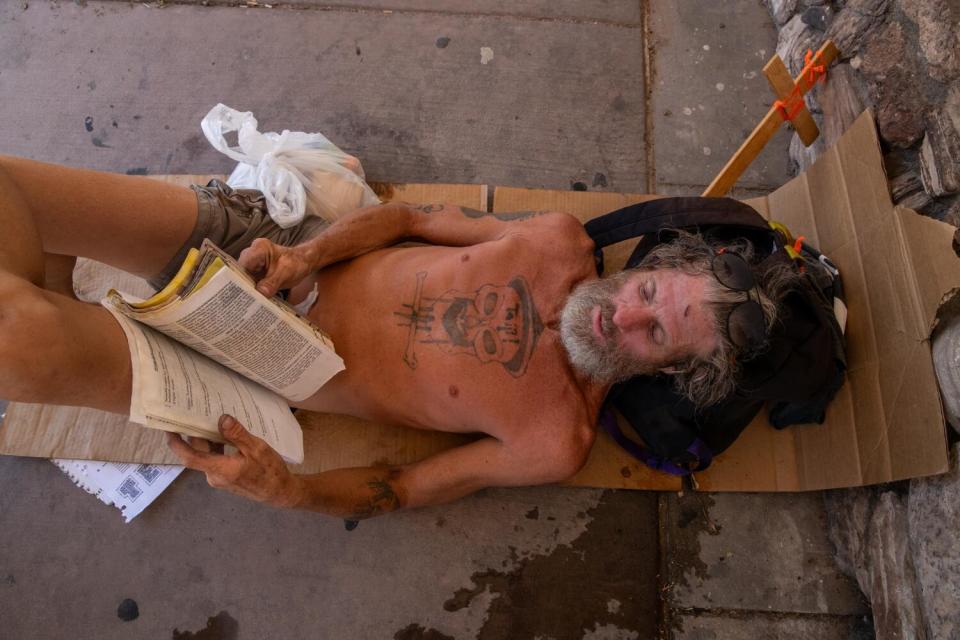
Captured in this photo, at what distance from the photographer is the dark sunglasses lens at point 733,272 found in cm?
167

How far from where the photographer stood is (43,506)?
85.1 inches

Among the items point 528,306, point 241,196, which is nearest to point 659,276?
point 528,306

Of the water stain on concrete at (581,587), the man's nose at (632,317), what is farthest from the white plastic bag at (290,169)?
the water stain on concrete at (581,587)

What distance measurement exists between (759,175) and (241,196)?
2.14 m

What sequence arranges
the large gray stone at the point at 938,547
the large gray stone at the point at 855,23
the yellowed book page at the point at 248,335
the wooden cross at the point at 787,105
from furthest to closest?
the wooden cross at the point at 787,105, the large gray stone at the point at 855,23, the large gray stone at the point at 938,547, the yellowed book page at the point at 248,335

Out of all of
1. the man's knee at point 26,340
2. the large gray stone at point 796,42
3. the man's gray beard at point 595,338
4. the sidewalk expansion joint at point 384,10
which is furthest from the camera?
the sidewalk expansion joint at point 384,10

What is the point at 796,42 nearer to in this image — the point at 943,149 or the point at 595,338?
the point at 943,149

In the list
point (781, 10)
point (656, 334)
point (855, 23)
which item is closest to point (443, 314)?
point (656, 334)

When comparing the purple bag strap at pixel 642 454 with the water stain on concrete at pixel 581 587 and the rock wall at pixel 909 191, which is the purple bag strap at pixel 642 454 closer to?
the water stain on concrete at pixel 581 587

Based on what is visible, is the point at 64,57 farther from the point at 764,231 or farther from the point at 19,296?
the point at 764,231

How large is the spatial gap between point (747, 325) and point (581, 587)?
3.69 feet

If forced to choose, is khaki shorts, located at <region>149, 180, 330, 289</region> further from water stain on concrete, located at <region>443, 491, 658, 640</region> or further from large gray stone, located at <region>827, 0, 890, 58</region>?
large gray stone, located at <region>827, 0, 890, 58</region>

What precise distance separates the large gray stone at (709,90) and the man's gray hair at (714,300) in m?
0.78

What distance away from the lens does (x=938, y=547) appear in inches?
62.0
